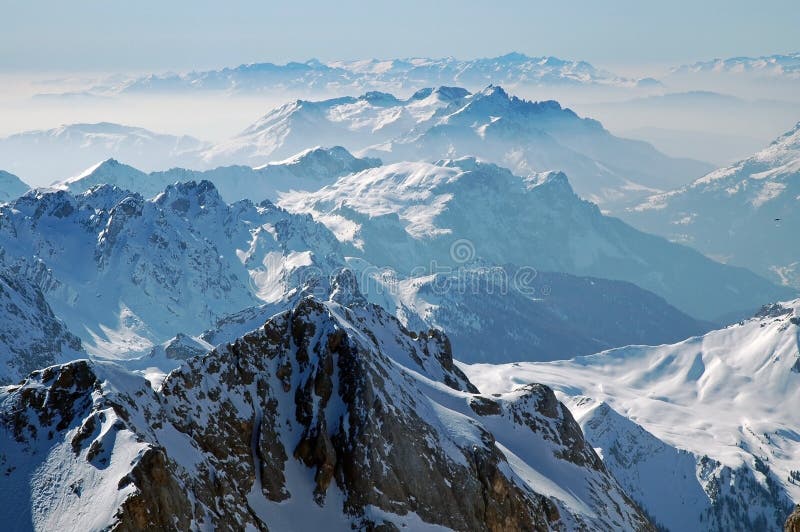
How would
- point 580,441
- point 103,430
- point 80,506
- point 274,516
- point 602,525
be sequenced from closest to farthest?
1. point 80,506
2. point 103,430
3. point 274,516
4. point 602,525
5. point 580,441

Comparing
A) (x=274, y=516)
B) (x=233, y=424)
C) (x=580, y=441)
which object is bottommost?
(x=580, y=441)

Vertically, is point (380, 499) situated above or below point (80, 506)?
below

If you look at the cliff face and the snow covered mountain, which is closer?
the cliff face

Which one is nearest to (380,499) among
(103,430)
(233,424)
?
(233,424)

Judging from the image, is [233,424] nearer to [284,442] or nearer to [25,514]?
[284,442]

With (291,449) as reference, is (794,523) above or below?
above

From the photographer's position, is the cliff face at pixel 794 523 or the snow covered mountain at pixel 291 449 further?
the snow covered mountain at pixel 291 449

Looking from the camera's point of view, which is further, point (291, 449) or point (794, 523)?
point (291, 449)

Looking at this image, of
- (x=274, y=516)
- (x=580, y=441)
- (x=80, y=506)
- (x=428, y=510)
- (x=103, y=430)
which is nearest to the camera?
(x=80, y=506)
